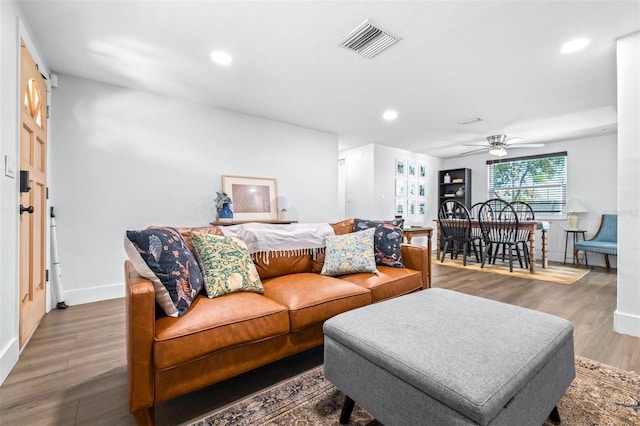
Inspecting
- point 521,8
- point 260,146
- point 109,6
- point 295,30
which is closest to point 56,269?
point 109,6

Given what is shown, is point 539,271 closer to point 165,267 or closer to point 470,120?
point 470,120

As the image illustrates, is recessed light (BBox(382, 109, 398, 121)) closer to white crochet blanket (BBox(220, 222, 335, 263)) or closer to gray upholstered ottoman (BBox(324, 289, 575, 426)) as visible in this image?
white crochet blanket (BBox(220, 222, 335, 263))

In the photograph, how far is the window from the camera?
5.69m

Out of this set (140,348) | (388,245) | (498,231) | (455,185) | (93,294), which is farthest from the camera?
(455,185)

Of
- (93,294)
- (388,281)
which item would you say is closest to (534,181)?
(388,281)

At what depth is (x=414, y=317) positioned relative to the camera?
1329 millimetres

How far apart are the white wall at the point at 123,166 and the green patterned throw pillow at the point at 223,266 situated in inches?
75.8

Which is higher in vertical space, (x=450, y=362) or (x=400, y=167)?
(x=400, y=167)

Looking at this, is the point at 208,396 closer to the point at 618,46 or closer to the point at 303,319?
the point at 303,319

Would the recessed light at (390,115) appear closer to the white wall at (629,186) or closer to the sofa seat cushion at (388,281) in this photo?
the white wall at (629,186)

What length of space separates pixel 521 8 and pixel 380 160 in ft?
13.1

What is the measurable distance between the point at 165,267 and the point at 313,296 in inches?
32.6

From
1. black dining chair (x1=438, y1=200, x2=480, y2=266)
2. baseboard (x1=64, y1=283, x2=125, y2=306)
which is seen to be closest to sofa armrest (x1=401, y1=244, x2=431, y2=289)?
black dining chair (x1=438, y1=200, x2=480, y2=266)

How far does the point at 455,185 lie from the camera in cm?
713
